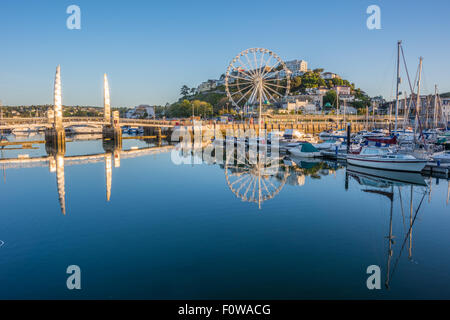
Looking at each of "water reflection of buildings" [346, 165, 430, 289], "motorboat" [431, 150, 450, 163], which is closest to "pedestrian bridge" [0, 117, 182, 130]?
"water reflection of buildings" [346, 165, 430, 289]

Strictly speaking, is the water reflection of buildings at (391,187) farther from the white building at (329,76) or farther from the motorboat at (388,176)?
the white building at (329,76)

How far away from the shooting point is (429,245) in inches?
615

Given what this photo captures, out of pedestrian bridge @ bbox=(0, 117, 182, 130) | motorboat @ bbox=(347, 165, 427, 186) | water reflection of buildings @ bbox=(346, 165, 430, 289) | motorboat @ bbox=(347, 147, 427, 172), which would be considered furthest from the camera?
pedestrian bridge @ bbox=(0, 117, 182, 130)

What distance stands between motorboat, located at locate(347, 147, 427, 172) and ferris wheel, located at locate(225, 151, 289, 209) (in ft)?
25.7

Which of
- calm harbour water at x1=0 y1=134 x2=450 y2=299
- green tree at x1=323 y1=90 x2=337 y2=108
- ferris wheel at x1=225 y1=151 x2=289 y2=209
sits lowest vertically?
calm harbour water at x1=0 y1=134 x2=450 y2=299

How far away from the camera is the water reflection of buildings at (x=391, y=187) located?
15.3 metres

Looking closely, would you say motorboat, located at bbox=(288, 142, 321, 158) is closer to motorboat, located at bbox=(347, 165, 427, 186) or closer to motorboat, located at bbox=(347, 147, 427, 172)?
motorboat, located at bbox=(347, 147, 427, 172)

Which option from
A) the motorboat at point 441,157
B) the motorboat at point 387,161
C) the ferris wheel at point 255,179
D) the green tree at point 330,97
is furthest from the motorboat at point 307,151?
the green tree at point 330,97

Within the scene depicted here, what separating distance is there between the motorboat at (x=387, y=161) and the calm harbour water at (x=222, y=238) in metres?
1.65

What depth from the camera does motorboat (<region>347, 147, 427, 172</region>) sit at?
3144 cm

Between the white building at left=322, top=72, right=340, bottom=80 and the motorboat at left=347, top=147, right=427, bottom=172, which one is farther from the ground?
the white building at left=322, top=72, right=340, bottom=80

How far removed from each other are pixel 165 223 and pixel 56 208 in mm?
8370

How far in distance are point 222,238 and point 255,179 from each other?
16573 mm

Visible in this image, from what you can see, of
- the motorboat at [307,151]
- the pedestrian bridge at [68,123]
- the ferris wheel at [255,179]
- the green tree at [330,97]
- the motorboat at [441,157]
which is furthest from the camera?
the green tree at [330,97]
